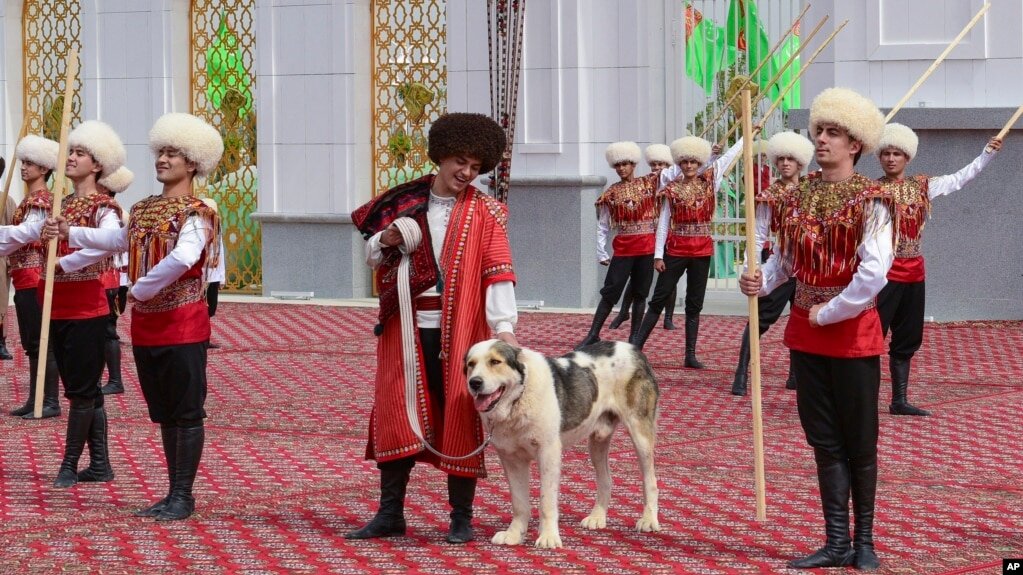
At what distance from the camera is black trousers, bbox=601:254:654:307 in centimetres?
1256

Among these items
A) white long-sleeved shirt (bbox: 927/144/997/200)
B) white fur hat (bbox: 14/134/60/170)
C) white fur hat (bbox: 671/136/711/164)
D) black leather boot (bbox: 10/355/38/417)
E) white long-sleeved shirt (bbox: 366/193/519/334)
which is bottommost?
black leather boot (bbox: 10/355/38/417)

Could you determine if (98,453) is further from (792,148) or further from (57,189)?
(792,148)

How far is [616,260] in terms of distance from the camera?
12680 mm

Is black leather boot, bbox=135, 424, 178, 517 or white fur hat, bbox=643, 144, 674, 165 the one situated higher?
white fur hat, bbox=643, 144, 674, 165

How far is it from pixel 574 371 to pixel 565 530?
646 millimetres

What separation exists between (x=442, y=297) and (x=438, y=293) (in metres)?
0.02

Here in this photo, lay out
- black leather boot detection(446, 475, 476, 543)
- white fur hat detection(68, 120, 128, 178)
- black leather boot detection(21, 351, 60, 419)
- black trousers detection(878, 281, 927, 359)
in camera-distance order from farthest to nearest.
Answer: black leather boot detection(21, 351, 60, 419) → black trousers detection(878, 281, 927, 359) → white fur hat detection(68, 120, 128, 178) → black leather boot detection(446, 475, 476, 543)

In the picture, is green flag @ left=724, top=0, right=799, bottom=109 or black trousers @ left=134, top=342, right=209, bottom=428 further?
green flag @ left=724, top=0, right=799, bottom=109

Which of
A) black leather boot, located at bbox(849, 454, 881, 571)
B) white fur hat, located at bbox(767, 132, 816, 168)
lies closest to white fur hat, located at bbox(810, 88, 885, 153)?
black leather boot, located at bbox(849, 454, 881, 571)

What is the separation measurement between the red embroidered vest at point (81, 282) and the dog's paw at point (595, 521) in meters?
2.48

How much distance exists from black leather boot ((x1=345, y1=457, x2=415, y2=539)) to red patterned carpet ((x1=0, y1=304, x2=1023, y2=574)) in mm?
61

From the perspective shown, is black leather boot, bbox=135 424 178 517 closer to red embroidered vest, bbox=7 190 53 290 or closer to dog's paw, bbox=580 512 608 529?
dog's paw, bbox=580 512 608 529

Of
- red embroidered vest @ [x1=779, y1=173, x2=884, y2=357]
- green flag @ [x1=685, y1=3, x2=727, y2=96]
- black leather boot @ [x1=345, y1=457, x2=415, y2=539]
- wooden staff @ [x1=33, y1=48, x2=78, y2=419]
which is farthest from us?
green flag @ [x1=685, y1=3, x2=727, y2=96]

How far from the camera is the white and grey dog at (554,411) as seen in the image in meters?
5.82
